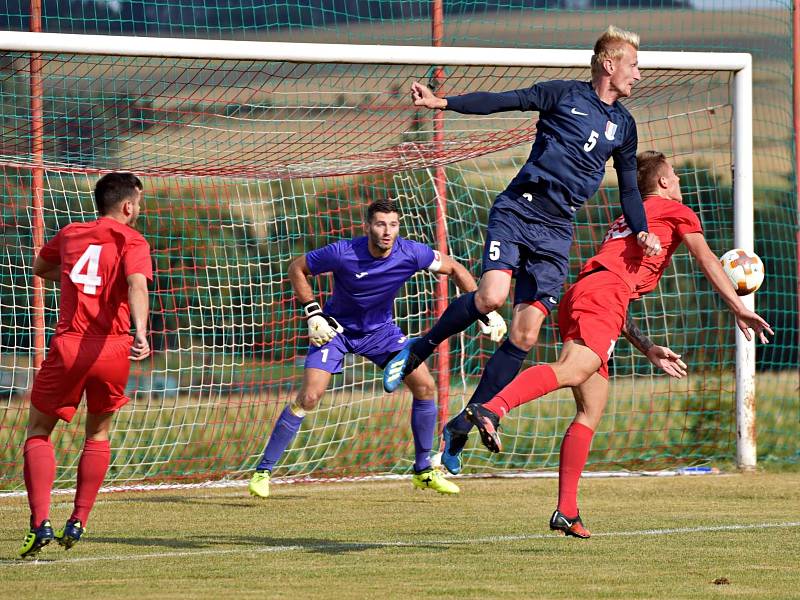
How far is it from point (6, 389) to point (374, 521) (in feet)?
12.8

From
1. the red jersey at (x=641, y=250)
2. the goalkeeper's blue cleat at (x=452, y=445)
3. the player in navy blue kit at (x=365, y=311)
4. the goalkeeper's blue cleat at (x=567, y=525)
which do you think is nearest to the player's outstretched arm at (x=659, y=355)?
the red jersey at (x=641, y=250)

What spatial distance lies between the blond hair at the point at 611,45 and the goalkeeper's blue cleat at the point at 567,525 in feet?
7.80

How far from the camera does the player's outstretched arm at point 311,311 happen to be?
910 centimetres

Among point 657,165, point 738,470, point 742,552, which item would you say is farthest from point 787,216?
point 742,552

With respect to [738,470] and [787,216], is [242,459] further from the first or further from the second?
[787,216]

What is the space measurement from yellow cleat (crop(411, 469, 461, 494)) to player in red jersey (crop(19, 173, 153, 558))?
11.5 feet

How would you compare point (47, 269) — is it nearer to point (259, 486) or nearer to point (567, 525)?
point (567, 525)

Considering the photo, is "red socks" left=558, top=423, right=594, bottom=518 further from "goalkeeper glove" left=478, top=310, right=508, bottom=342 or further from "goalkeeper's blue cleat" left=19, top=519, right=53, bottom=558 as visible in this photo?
"goalkeeper's blue cleat" left=19, top=519, right=53, bottom=558

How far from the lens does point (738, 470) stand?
1121cm

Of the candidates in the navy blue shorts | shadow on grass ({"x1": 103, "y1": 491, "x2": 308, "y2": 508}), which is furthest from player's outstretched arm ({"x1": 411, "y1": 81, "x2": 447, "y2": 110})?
shadow on grass ({"x1": 103, "y1": 491, "x2": 308, "y2": 508})

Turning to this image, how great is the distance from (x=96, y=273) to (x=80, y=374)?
1.67 ft

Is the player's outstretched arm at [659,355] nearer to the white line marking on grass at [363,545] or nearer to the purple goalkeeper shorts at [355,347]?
the white line marking on grass at [363,545]

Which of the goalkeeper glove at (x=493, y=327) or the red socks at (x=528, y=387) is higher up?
the goalkeeper glove at (x=493, y=327)

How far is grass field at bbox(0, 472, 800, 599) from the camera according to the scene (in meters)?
5.48
